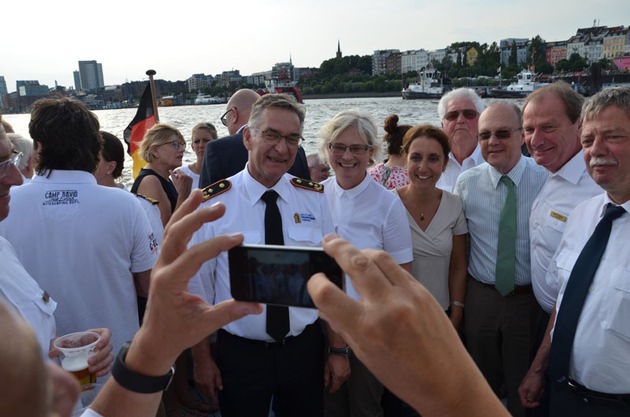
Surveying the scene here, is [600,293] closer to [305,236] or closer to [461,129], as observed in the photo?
[305,236]

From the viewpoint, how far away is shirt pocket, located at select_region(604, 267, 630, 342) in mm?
1880

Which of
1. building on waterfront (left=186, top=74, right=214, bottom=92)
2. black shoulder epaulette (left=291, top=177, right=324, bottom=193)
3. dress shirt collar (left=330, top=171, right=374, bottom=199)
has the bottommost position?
dress shirt collar (left=330, top=171, right=374, bottom=199)

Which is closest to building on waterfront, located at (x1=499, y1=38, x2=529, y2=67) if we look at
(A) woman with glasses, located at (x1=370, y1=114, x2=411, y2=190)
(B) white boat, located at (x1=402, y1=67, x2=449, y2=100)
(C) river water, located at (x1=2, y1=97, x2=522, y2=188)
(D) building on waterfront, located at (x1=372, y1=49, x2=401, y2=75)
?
(D) building on waterfront, located at (x1=372, y1=49, x2=401, y2=75)

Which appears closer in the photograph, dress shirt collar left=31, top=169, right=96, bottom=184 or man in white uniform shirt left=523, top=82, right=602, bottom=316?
dress shirt collar left=31, top=169, right=96, bottom=184

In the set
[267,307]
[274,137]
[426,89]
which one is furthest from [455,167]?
[426,89]

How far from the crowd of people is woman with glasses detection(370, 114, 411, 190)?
477 mm

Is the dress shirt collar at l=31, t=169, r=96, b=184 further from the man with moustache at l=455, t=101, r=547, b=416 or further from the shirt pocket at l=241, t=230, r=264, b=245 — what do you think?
the man with moustache at l=455, t=101, r=547, b=416

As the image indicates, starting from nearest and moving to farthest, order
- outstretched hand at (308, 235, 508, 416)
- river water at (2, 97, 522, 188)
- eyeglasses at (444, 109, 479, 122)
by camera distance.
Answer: outstretched hand at (308, 235, 508, 416) → eyeglasses at (444, 109, 479, 122) → river water at (2, 97, 522, 188)

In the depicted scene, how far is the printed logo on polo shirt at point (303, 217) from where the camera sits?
250 centimetres

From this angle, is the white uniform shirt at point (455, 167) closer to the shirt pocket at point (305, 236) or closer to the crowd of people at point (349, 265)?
the crowd of people at point (349, 265)

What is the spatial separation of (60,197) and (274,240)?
3.42 ft

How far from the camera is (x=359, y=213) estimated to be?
2.83 m

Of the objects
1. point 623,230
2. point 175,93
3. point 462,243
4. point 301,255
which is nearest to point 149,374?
point 301,255

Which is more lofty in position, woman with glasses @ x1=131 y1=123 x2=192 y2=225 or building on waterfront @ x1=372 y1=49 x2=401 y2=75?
building on waterfront @ x1=372 y1=49 x2=401 y2=75
